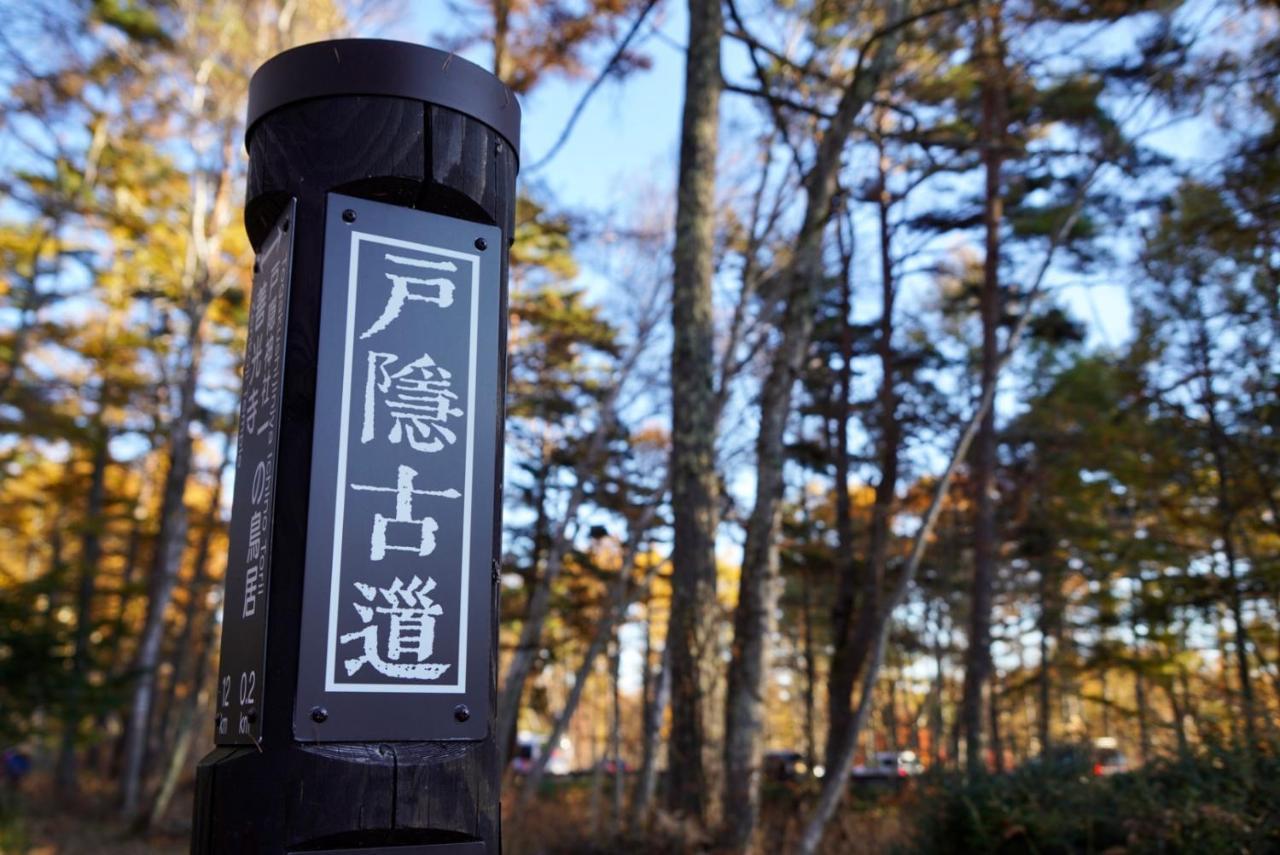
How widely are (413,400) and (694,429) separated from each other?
17.5 feet

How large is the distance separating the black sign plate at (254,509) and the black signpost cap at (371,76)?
228 millimetres

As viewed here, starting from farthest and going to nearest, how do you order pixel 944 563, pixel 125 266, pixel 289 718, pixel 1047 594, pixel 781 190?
pixel 1047 594 → pixel 944 563 → pixel 125 266 → pixel 781 190 → pixel 289 718

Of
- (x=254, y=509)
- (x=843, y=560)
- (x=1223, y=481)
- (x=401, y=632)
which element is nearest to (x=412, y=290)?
(x=254, y=509)

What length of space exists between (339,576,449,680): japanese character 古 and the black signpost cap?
86 centimetres

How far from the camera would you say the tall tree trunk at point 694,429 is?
6656 mm

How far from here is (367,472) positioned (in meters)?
1.66

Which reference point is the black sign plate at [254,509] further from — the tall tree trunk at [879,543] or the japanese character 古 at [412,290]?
the tall tree trunk at [879,543]

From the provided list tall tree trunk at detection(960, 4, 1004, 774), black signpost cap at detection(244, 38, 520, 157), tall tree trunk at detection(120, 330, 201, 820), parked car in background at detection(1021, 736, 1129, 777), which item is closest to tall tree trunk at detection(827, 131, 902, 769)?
tall tree trunk at detection(960, 4, 1004, 774)

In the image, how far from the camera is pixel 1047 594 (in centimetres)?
2214

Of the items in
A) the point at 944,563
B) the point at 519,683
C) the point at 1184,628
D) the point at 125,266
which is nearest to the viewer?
the point at 519,683

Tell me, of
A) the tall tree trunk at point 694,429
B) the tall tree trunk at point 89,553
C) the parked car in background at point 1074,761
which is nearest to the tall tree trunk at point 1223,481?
the parked car in background at point 1074,761

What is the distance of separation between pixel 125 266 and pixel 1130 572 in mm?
17401

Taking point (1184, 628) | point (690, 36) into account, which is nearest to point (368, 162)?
point (690, 36)

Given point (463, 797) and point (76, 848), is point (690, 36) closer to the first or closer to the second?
point (463, 797)
